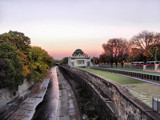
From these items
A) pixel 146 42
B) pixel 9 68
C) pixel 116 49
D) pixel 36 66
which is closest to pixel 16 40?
pixel 36 66

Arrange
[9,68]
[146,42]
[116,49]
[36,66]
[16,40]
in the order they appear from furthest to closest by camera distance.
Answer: [116,49] < [146,42] < [36,66] < [16,40] < [9,68]

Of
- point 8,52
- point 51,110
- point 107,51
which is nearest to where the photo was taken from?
point 8,52

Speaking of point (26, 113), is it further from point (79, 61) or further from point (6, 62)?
point (79, 61)

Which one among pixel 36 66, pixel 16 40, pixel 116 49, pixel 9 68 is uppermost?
pixel 116 49

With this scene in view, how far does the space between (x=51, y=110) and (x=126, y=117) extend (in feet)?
26.5

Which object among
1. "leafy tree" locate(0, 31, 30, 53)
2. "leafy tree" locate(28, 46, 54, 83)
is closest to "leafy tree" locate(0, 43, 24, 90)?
"leafy tree" locate(0, 31, 30, 53)

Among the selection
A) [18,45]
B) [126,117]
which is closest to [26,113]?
[18,45]

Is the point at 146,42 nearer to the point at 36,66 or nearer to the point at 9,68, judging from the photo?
the point at 36,66

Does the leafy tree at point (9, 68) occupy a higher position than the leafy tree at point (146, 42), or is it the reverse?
the leafy tree at point (146, 42)

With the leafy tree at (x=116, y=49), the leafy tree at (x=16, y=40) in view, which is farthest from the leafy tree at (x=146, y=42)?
the leafy tree at (x=16, y=40)

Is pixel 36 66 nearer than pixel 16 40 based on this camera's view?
No

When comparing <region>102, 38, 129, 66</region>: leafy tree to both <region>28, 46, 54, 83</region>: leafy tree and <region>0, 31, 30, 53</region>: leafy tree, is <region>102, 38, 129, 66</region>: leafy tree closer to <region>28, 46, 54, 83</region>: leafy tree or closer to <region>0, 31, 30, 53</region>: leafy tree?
<region>28, 46, 54, 83</region>: leafy tree

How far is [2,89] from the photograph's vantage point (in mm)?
8656

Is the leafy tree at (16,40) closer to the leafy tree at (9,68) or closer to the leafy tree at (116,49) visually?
the leafy tree at (9,68)
